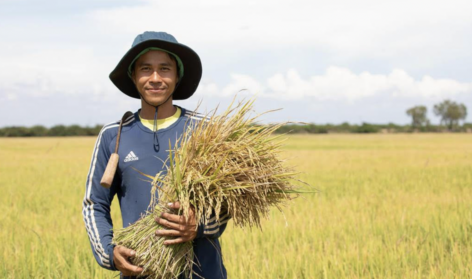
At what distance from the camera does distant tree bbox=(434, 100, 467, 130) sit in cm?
10672

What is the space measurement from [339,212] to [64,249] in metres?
3.64

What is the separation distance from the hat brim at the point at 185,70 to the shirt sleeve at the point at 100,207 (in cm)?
29

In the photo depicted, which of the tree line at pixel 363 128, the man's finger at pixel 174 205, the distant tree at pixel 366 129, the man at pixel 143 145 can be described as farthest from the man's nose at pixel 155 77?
the distant tree at pixel 366 129

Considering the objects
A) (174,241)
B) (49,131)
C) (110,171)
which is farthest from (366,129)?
(174,241)

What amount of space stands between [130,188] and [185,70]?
2.34 ft

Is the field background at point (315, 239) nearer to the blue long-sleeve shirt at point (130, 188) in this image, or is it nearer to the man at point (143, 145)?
the blue long-sleeve shirt at point (130, 188)

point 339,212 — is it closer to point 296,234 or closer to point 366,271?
point 296,234

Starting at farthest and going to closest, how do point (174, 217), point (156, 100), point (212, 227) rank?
point (156, 100), point (212, 227), point (174, 217)

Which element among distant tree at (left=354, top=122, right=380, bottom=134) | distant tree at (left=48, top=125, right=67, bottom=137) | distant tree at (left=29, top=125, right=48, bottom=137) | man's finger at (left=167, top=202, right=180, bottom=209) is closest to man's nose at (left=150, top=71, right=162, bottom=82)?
man's finger at (left=167, top=202, right=180, bottom=209)

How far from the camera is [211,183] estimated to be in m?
1.80

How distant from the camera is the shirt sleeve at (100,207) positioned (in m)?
2.04

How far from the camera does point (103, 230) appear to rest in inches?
82.0

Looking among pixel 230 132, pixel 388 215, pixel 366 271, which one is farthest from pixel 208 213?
pixel 388 215

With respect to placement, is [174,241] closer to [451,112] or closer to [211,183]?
[211,183]
